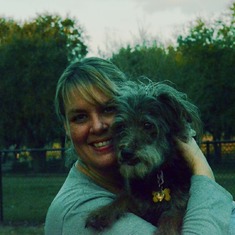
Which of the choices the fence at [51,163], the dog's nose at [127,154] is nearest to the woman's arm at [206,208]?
the dog's nose at [127,154]

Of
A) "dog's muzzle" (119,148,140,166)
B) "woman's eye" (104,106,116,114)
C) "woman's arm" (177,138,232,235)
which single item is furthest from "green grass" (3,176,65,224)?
"woman's arm" (177,138,232,235)

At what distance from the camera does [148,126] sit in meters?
3.38

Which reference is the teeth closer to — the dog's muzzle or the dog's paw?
the dog's muzzle

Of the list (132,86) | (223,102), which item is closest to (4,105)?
(223,102)

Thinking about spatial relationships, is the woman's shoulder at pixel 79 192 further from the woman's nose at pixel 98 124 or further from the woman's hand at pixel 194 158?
the woman's hand at pixel 194 158

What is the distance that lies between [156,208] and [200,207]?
46 centimetres

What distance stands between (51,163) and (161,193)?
9.32 meters

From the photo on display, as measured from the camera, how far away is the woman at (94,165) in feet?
10.1

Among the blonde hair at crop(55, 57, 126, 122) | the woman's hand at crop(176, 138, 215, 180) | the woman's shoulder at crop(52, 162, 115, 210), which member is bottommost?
the woman's shoulder at crop(52, 162, 115, 210)

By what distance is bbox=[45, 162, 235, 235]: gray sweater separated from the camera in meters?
2.96

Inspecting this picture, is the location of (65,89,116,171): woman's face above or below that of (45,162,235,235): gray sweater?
above

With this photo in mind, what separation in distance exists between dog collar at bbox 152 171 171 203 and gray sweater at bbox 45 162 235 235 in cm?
23

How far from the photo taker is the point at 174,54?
3928 cm

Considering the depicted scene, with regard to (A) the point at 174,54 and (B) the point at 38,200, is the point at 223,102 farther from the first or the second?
(B) the point at 38,200
